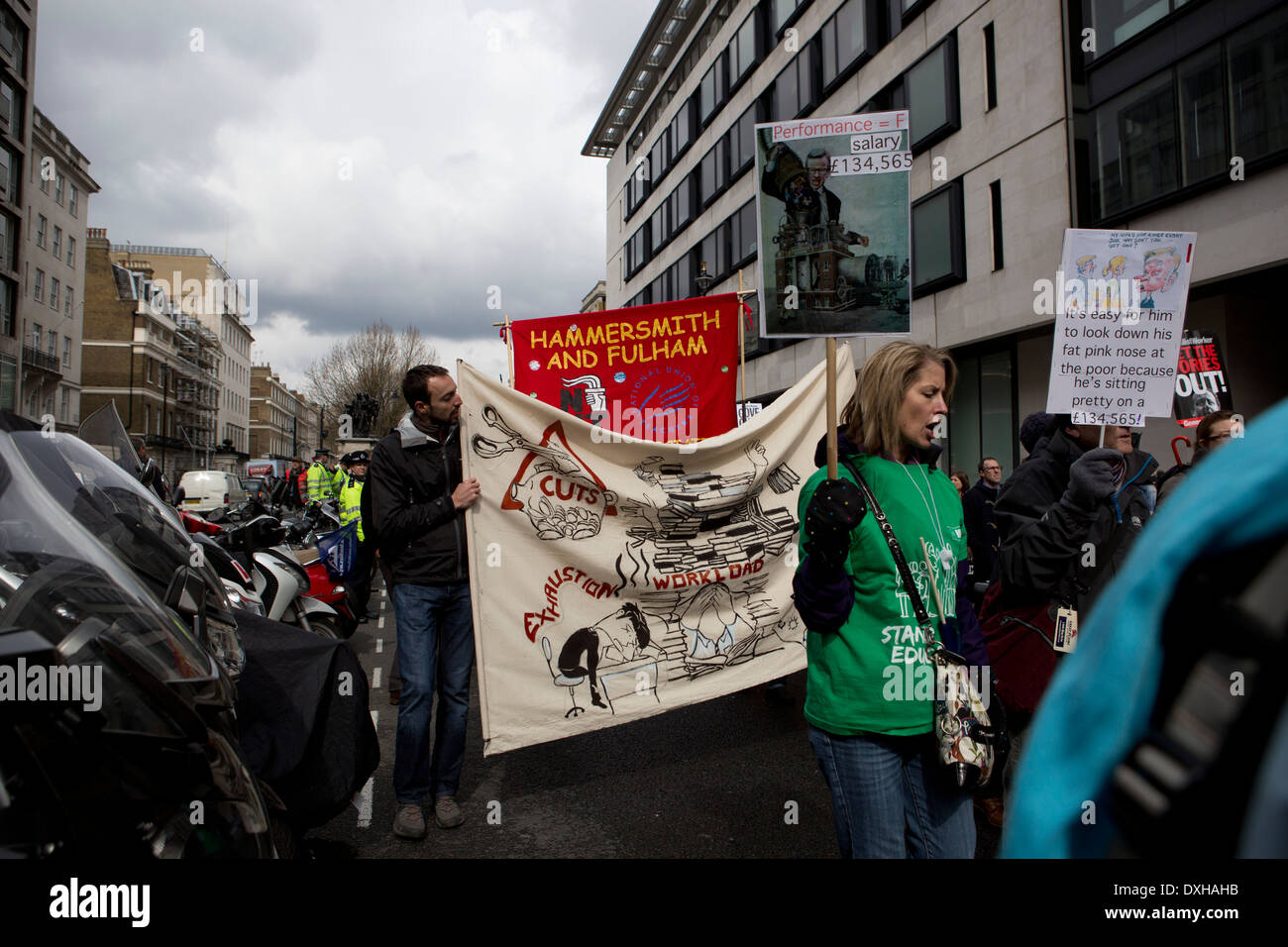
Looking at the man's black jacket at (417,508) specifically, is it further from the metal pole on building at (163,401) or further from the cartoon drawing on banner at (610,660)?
the metal pole on building at (163,401)

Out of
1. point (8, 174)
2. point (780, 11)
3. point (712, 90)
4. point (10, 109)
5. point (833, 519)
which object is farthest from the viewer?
point (8, 174)

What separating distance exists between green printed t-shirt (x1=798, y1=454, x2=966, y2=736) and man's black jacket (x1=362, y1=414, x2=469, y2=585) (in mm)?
2131

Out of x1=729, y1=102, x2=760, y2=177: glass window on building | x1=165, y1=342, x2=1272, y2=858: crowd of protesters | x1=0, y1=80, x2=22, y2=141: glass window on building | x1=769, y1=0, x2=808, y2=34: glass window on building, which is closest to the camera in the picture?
x1=165, y1=342, x2=1272, y2=858: crowd of protesters

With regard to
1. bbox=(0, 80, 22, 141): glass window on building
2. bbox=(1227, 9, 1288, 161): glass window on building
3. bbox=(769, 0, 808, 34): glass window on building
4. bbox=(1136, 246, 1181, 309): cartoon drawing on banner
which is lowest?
bbox=(1136, 246, 1181, 309): cartoon drawing on banner

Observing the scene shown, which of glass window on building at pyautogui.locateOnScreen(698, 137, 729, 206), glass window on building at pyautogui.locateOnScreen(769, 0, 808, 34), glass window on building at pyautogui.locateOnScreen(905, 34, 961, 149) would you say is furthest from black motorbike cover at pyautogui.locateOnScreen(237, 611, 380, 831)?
glass window on building at pyautogui.locateOnScreen(698, 137, 729, 206)

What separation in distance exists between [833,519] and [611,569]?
2.18m

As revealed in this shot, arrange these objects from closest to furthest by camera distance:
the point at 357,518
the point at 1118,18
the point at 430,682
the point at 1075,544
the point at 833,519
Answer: the point at 833,519 < the point at 1075,544 < the point at 430,682 < the point at 357,518 < the point at 1118,18

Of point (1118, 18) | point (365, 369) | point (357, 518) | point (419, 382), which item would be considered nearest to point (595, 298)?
point (365, 369)

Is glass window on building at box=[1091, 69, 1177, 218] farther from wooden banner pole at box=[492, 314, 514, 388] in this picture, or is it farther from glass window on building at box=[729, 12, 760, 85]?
glass window on building at box=[729, 12, 760, 85]

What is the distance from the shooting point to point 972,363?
61.1 feet

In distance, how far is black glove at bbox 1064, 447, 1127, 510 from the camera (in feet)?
10.7

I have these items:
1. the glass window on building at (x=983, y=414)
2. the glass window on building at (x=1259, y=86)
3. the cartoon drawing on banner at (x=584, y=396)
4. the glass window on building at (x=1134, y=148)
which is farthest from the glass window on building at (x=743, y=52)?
the cartoon drawing on banner at (x=584, y=396)

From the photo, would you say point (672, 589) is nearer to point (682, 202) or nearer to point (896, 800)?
point (896, 800)

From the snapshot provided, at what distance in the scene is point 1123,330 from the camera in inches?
165
